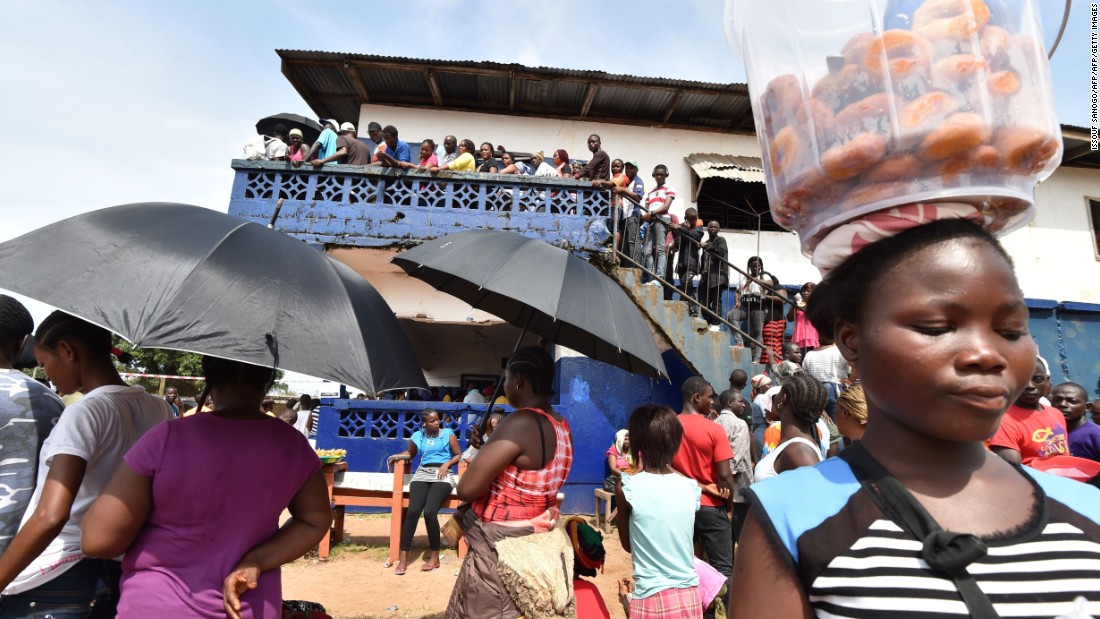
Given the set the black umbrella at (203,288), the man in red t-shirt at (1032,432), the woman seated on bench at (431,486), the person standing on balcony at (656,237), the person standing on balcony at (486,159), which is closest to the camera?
the black umbrella at (203,288)

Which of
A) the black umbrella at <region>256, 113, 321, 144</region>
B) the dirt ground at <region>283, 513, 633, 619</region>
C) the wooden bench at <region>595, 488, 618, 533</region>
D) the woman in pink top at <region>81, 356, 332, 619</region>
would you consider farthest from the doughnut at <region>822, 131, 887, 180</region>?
the black umbrella at <region>256, 113, 321, 144</region>

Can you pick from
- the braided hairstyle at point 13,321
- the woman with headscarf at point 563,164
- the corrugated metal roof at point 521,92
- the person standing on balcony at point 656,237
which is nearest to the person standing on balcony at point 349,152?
the corrugated metal roof at point 521,92

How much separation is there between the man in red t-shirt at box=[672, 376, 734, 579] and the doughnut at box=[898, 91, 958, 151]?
142 inches

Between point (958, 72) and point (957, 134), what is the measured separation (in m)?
0.12

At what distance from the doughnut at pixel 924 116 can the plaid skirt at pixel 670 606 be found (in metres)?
2.69

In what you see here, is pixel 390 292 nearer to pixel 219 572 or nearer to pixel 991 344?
pixel 219 572

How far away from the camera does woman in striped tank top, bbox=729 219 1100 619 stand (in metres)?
0.86

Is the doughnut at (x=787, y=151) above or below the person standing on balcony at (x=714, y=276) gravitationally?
below

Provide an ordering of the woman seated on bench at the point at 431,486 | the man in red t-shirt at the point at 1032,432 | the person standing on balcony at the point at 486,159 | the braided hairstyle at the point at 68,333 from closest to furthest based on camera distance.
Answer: the braided hairstyle at the point at 68,333, the man in red t-shirt at the point at 1032,432, the woman seated on bench at the point at 431,486, the person standing on balcony at the point at 486,159

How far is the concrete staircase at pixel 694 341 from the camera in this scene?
774cm

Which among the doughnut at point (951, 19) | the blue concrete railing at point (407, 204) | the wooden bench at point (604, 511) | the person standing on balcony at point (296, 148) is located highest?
the person standing on balcony at point (296, 148)

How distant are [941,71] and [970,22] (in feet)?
0.34

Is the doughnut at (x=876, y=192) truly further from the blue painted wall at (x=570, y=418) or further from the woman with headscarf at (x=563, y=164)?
the woman with headscarf at (x=563, y=164)

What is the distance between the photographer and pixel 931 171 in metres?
0.96
